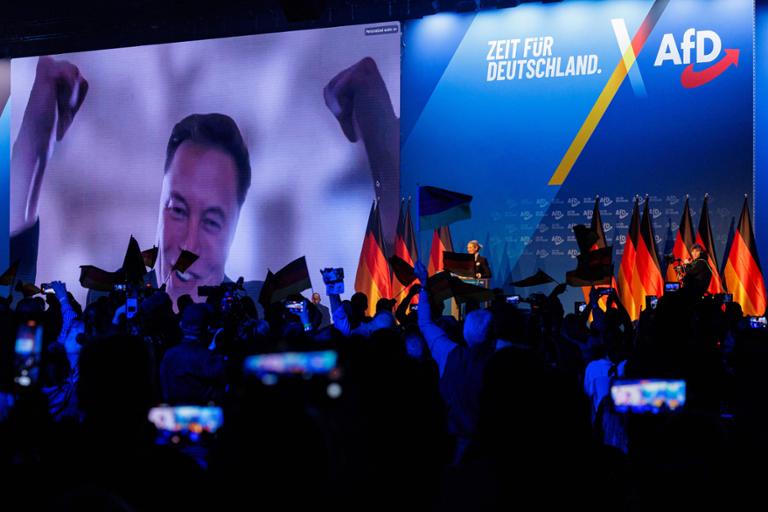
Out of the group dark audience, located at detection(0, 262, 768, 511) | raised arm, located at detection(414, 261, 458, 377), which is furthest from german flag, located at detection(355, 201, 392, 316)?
dark audience, located at detection(0, 262, 768, 511)

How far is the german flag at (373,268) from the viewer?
1329 cm

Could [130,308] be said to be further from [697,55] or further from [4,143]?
[4,143]

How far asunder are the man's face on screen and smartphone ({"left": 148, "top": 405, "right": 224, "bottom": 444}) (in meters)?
12.2

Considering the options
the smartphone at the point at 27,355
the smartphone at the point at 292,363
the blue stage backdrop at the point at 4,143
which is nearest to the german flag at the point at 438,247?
the blue stage backdrop at the point at 4,143

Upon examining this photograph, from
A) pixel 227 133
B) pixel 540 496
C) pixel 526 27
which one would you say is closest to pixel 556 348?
pixel 540 496

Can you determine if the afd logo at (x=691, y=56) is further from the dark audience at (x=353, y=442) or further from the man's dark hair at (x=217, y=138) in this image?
the dark audience at (x=353, y=442)

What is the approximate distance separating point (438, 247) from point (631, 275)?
265 centimetres

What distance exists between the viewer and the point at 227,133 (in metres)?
14.7

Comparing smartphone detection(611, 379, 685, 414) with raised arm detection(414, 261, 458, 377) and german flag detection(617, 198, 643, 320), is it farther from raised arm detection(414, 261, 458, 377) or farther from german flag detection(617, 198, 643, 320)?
german flag detection(617, 198, 643, 320)

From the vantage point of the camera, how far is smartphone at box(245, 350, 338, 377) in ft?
6.57

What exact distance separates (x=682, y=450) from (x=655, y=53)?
1088cm

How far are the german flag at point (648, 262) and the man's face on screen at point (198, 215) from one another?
6.11m

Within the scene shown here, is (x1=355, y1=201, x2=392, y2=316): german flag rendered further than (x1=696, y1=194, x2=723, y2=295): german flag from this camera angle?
Yes

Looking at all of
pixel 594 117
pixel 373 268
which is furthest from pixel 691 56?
pixel 373 268
